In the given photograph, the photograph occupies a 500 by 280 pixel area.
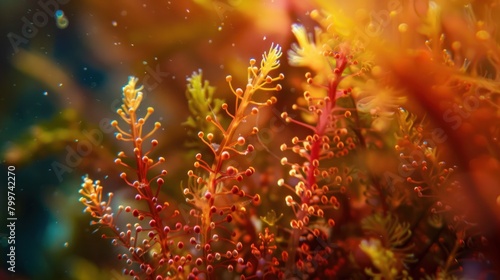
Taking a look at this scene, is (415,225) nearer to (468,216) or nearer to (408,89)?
Result: (468,216)

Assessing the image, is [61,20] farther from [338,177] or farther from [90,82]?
[338,177]

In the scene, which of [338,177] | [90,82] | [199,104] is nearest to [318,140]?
[338,177]

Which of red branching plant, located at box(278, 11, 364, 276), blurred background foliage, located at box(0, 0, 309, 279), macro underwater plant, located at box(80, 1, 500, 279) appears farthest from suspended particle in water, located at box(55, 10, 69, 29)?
red branching plant, located at box(278, 11, 364, 276)

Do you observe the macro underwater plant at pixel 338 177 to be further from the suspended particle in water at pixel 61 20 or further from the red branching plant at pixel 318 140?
the suspended particle in water at pixel 61 20

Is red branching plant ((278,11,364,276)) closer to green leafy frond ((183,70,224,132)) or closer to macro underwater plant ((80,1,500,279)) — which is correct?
macro underwater plant ((80,1,500,279))

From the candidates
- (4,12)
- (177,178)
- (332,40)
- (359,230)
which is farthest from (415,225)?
(4,12)
